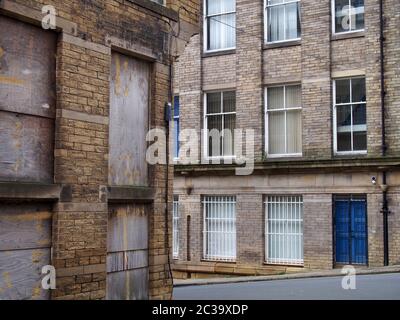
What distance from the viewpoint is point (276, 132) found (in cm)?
1914

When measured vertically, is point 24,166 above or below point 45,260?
above

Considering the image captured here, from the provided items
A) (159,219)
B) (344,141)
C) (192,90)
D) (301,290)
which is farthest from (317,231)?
(159,219)

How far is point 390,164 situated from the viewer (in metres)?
16.7

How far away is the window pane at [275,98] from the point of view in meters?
19.2

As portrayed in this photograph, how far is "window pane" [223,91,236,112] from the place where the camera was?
65.3 ft

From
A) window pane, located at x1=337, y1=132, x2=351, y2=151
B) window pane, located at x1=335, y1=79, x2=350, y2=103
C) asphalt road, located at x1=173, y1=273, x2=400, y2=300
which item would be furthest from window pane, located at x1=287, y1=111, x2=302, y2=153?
asphalt road, located at x1=173, y1=273, x2=400, y2=300

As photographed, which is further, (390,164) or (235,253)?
(235,253)

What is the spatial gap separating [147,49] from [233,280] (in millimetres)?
7626

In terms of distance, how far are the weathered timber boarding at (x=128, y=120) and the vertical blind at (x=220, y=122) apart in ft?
34.7

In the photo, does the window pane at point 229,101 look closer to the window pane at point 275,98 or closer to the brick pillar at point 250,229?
the window pane at point 275,98

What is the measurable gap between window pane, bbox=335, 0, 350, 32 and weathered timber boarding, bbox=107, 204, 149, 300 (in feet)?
37.1

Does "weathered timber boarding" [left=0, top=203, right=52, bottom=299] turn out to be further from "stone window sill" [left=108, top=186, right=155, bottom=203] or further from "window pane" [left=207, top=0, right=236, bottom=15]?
"window pane" [left=207, top=0, right=236, bottom=15]

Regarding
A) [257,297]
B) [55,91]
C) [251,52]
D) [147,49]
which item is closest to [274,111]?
[251,52]

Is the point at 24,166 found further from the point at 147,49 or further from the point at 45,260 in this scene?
the point at 147,49
